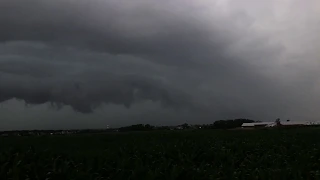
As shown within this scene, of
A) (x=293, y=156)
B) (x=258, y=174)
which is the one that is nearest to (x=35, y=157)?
(x=258, y=174)

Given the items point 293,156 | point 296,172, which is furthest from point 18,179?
point 293,156

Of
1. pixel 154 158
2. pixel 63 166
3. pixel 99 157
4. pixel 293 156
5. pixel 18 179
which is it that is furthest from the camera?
pixel 293 156

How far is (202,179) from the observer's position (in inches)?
576

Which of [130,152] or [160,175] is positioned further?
[130,152]

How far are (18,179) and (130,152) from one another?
10.4 metres

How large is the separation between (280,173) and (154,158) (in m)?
7.23

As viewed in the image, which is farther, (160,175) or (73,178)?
(160,175)

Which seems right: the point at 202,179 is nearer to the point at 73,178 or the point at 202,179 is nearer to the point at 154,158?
the point at 73,178

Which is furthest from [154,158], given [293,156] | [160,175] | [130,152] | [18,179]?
[18,179]

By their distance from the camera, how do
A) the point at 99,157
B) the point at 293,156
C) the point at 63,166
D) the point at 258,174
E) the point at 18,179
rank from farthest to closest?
the point at 293,156 → the point at 99,157 → the point at 258,174 → the point at 63,166 → the point at 18,179

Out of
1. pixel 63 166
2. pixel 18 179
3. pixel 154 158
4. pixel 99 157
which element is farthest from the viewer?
pixel 154 158

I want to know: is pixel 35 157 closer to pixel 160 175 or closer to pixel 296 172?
pixel 160 175

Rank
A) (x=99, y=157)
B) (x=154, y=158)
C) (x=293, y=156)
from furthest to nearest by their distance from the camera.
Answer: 1. (x=293, y=156)
2. (x=154, y=158)
3. (x=99, y=157)

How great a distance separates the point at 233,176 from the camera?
15.2 metres
